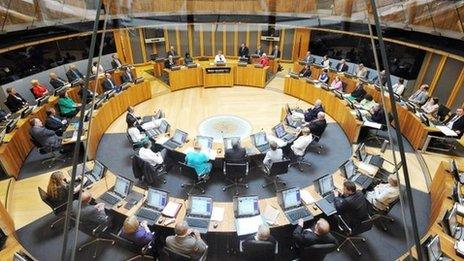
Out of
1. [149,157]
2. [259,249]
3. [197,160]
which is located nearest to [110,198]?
[149,157]

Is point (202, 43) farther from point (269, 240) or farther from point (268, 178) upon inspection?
point (269, 240)

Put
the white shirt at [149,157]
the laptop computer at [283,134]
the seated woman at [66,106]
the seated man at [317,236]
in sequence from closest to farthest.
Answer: the seated man at [317,236] < the white shirt at [149,157] < the laptop computer at [283,134] < the seated woman at [66,106]

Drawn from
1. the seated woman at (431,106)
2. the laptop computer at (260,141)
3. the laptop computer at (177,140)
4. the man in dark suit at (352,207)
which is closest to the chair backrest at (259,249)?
the man in dark suit at (352,207)

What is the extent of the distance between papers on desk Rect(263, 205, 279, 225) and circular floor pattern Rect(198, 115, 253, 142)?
410cm

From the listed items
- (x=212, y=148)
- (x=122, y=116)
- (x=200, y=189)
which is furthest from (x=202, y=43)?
(x=200, y=189)

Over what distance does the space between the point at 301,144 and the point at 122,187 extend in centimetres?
461

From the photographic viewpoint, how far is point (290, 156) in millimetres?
8945

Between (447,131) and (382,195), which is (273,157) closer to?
(382,195)

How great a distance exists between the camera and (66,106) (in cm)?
995

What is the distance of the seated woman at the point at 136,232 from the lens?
16.4ft

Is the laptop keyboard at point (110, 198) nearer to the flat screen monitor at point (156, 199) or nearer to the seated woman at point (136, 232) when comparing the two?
the flat screen monitor at point (156, 199)

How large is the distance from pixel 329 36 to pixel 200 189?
11.6 metres

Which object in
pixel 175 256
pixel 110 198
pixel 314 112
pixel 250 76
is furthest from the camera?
pixel 250 76

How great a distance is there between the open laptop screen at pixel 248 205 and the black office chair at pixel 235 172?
139 cm
